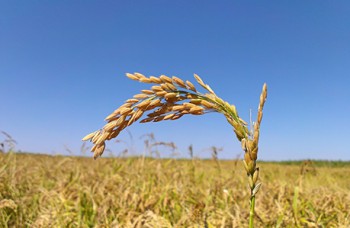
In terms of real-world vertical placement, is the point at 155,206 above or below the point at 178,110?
below

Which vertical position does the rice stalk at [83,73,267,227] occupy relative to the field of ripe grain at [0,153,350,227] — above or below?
above

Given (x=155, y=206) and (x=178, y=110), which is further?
(x=155, y=206)

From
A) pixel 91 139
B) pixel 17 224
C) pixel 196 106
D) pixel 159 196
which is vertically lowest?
pixel 17 224

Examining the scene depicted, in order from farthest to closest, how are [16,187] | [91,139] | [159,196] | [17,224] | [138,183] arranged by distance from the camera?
[138,183]
[16,187]
[159,196]
[17,224]
[91,139]

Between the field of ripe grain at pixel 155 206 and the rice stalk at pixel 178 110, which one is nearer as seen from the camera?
the rice stalk at pixel 178 110

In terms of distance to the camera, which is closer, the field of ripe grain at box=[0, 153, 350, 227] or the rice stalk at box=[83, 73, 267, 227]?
the rice stalk at box=[83, 73, 267, 227]

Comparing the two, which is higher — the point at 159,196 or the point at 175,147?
the point at 175,147

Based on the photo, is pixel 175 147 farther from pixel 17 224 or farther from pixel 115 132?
pixel 115 132

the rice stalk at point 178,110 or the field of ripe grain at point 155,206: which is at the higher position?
the rice stalk at point 178,110

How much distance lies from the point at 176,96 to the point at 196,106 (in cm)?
8

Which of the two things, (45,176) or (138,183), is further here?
(45,176)

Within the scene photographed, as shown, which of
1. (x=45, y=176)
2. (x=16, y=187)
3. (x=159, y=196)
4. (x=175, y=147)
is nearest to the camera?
(x=159, y=196)

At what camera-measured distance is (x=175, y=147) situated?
575cm

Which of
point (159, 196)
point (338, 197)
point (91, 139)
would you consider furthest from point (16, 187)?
point (338, 197)
